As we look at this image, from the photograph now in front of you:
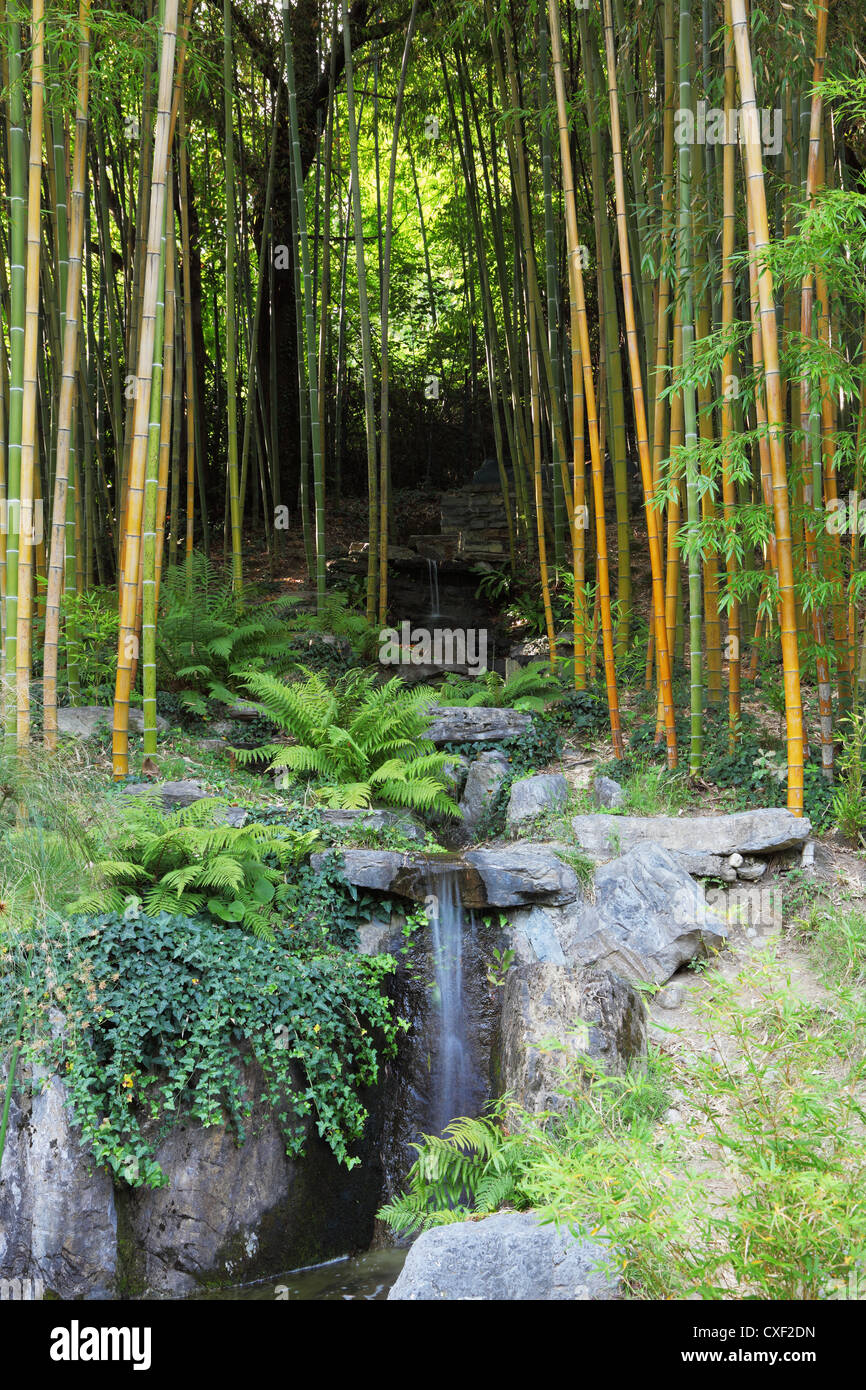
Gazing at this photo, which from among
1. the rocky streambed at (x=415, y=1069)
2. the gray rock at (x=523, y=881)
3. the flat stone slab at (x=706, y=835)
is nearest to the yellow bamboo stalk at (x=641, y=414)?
the flat stone slab at (x=706, y=835)

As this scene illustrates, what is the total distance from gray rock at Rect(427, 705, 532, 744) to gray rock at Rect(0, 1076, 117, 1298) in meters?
2.91

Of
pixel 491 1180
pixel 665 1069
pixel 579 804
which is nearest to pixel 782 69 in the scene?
pixel 579 804

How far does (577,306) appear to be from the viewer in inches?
189

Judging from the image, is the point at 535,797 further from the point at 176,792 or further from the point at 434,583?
the point at 434,583

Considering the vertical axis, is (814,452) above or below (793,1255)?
above

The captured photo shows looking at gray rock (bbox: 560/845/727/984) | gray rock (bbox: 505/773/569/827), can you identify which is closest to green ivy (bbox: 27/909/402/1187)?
gray rock (bbox: 560/845/727/984)

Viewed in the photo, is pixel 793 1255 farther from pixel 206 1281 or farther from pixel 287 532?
pixel 287 532

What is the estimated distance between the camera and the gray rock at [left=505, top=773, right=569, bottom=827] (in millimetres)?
4691

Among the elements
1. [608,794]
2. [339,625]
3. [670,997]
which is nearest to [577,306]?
[608,794]

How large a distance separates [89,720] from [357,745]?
1321mm

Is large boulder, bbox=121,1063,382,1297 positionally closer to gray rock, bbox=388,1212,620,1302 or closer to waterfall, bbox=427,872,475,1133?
waterfall, bbox=427,872,475,1133

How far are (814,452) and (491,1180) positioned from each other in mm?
3216

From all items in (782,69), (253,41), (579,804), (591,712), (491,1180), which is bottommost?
(491,1180)

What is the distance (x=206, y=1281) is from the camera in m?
3.04
